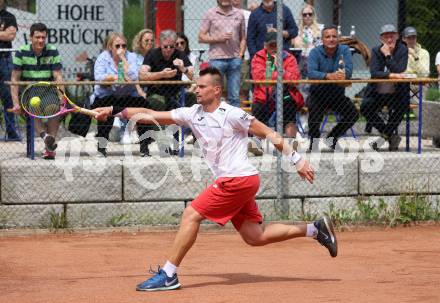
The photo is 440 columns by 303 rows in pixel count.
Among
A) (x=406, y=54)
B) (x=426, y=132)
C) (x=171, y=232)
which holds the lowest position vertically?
(x=171, y=232)

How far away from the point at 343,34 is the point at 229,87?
463cm

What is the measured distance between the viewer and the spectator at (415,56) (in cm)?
1345

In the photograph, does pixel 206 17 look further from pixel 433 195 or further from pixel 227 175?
pixel 227 175

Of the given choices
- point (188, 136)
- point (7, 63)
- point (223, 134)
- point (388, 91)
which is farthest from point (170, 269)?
point (7, 63)

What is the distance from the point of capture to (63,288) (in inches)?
320

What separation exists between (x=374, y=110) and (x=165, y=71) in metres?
2.62

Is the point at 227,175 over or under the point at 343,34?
under

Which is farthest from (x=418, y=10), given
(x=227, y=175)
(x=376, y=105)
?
(x=227, y=175)

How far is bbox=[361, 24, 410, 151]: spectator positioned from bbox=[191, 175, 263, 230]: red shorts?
432 centimetres

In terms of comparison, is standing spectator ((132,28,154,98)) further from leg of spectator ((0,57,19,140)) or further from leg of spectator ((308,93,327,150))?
leg of spectator ((308,93,327,150))

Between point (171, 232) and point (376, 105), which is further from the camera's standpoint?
point (376, 105)

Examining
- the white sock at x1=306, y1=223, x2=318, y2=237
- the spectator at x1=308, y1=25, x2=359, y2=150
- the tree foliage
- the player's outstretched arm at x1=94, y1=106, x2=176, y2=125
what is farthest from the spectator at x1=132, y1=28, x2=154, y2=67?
the white sock at x1=306, y1=223, x2=318, y2=237

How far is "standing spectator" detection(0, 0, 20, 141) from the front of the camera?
12281mm

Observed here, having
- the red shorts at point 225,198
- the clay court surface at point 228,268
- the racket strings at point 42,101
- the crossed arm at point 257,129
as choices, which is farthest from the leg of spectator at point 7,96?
the red shorts at point 225,198
